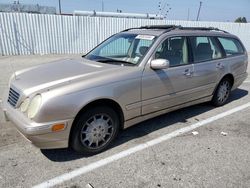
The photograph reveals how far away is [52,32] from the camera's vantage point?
12.5 meters

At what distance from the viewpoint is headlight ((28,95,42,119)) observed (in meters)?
2.74

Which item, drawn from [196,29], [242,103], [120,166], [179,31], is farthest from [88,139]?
[242,103]

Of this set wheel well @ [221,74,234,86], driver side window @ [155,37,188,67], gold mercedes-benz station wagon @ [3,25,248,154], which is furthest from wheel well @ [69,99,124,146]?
wheel well @ [221,74,234,86]

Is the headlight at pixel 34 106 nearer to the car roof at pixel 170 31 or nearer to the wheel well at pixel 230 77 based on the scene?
the car roof at pixel 170 31

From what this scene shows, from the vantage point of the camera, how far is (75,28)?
13.0 meters

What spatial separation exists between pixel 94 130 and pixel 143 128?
45.3 inches

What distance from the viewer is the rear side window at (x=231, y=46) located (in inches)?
206

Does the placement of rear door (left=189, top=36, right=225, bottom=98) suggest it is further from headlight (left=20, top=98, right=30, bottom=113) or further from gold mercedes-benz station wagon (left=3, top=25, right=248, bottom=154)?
headlight (left=20, top=98, right=30, bottom=113)

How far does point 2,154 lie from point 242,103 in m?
5.09

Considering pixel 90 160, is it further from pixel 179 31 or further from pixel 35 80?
pixel 179 31

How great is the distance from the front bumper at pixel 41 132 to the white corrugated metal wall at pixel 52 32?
393 inches

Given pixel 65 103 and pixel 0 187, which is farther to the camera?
pixel 65 103

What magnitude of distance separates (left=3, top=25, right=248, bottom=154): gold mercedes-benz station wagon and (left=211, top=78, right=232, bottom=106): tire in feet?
0.41

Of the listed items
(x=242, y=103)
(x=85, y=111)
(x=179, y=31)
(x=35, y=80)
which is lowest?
(x=242, y=103)
